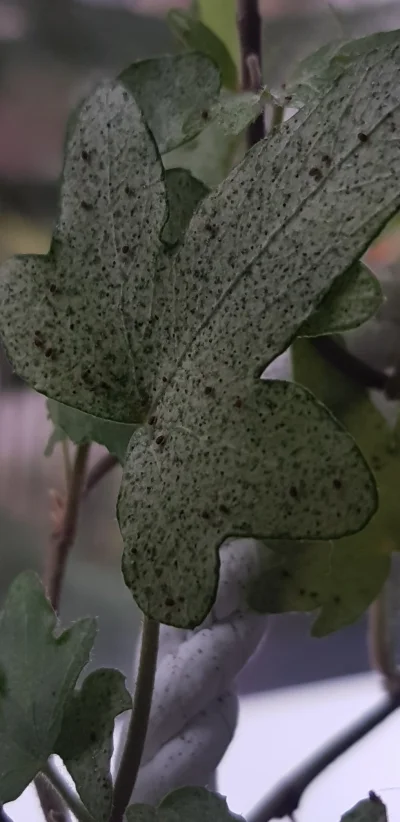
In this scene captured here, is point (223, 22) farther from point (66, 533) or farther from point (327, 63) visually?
point (66, 533)

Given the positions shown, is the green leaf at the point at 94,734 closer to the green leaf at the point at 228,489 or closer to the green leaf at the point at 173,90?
the green leaf at the point at 228,489

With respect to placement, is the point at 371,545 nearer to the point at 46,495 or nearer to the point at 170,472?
the point at 170,472

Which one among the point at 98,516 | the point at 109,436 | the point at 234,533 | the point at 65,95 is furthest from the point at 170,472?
the point at 65,95

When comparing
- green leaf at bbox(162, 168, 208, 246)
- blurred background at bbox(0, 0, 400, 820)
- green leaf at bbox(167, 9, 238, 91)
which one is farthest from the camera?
blurred background at bbox(0, 0, 400, 820)

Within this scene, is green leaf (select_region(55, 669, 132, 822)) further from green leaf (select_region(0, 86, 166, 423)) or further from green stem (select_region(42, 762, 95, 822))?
green leaf (select_region(0, 86, 166, 423))

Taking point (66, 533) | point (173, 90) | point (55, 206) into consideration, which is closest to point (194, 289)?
point (173, 90)

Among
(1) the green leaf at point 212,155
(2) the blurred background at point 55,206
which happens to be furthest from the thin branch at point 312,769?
(1) the green leaf at point 212,155

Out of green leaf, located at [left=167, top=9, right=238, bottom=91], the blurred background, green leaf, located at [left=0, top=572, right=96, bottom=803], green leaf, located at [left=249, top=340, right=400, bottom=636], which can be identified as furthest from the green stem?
green leaf, located at [left=167, top=9, right=238, bottom=91]
